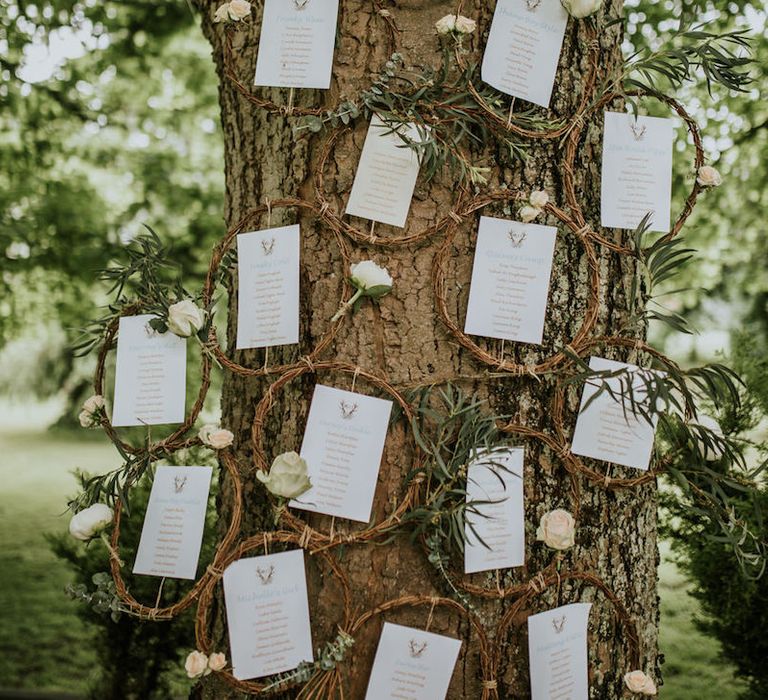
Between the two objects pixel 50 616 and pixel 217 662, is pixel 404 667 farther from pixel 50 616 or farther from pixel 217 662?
pixel 50 616

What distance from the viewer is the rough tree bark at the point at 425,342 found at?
3.47ft

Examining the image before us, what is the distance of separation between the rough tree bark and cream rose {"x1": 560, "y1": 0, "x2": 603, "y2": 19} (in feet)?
0.19

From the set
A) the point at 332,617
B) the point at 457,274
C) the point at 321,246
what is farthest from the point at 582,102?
the point at 332,617

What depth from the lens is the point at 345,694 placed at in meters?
1.05

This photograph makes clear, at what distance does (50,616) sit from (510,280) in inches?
148

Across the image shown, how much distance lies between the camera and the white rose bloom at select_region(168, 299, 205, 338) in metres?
1.10

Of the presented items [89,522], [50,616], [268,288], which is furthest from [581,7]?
[50,616]

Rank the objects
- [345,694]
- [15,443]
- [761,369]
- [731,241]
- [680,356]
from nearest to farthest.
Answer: [345,694] < [761,369] < [731,241] < [15,443] < [680,356]

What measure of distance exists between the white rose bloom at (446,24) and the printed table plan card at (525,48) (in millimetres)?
76

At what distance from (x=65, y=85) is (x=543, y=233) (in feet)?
10.8

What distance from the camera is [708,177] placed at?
116cm

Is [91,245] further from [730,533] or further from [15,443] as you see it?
[15,443]

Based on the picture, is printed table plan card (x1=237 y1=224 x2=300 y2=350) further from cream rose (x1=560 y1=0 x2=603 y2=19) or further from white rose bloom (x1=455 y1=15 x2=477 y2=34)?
cream rose (x1=560 y1=0 x2=603 y2=19)

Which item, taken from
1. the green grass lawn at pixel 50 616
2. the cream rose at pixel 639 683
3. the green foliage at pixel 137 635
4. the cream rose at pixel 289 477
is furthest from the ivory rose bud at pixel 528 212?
the green foliage at pixel 137 635
